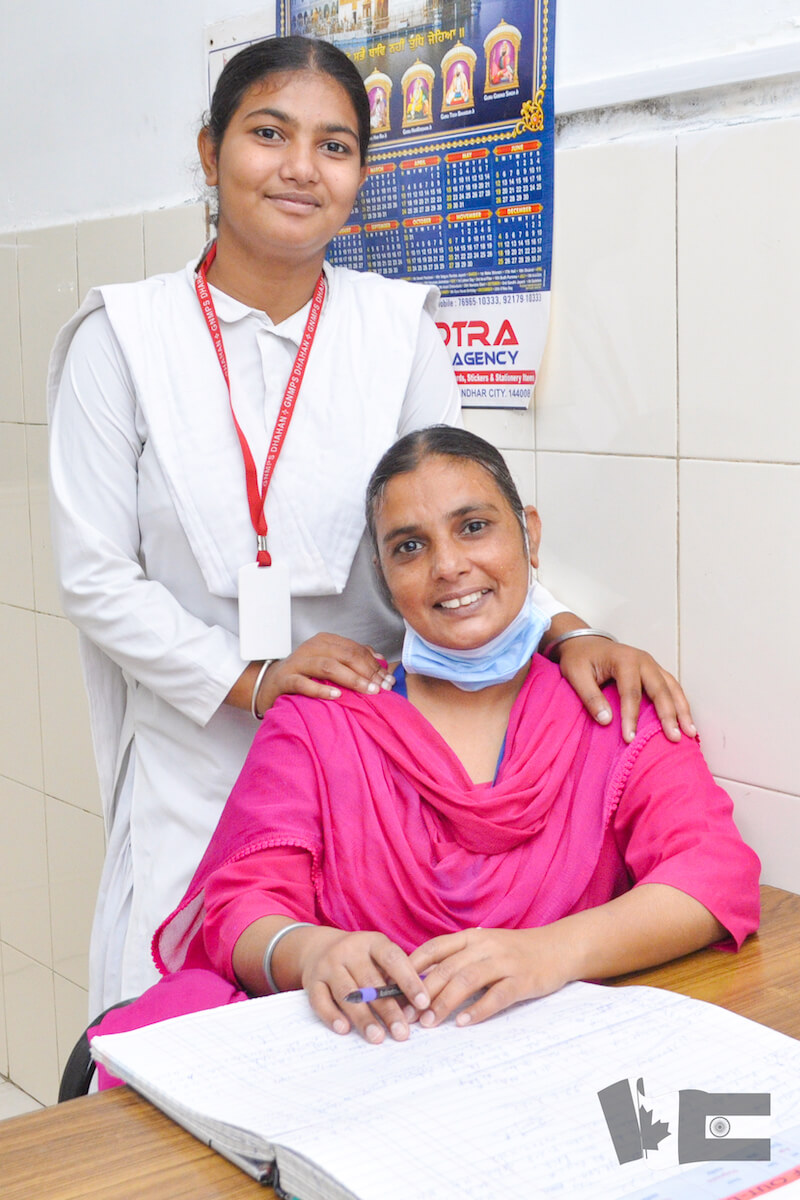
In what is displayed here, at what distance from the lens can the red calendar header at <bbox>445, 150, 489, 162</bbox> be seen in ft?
5.95

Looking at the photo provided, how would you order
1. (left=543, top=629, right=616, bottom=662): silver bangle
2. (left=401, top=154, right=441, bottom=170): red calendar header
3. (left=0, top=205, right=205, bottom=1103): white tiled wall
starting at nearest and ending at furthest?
(left=543, top=629, right=616, bottom=662): silver bangle, (left=401, top=154, right=441, bottom=170): red calendar header, (left=0, top=205, right=205, bottom=1103): white tiled wall

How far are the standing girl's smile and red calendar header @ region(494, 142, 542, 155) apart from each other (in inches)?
8.2

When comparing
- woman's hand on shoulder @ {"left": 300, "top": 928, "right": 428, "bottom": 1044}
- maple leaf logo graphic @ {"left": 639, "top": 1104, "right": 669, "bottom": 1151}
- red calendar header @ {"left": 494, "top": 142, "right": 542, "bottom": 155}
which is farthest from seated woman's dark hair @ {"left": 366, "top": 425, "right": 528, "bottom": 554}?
maple leaf logo graphic @ {"left": 639, "top": 1104, "right": 669, "bottom": 1151}

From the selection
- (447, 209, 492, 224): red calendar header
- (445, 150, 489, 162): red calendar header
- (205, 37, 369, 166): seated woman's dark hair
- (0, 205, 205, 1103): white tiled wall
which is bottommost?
(0, 205, 205, 1103): white tiled wall

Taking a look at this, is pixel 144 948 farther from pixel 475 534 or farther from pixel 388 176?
pixel 388 176

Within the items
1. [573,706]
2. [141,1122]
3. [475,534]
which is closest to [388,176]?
[475,534]

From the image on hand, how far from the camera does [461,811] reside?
139 cm

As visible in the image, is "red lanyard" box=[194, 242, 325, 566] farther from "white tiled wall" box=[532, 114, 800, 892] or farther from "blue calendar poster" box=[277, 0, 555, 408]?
"white tiled wall" box=[532, 114, 800, 892]

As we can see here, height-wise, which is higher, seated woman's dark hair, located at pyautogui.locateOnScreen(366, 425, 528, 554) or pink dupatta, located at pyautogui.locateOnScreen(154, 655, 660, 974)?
seated woman's dark hair, located at pyautogui.locateOnScreen(366, 425, 528, 554)

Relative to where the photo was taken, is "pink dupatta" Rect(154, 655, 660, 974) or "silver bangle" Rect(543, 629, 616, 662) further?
"silver bangle" Rect(543, 629, 616, 662)

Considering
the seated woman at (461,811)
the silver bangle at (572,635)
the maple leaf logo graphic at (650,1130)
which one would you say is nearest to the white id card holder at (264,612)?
the seated woman at (461,811)

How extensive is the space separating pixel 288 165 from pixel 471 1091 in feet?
3.92

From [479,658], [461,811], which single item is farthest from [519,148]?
[461,811]

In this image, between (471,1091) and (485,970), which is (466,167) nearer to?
(485,970)
